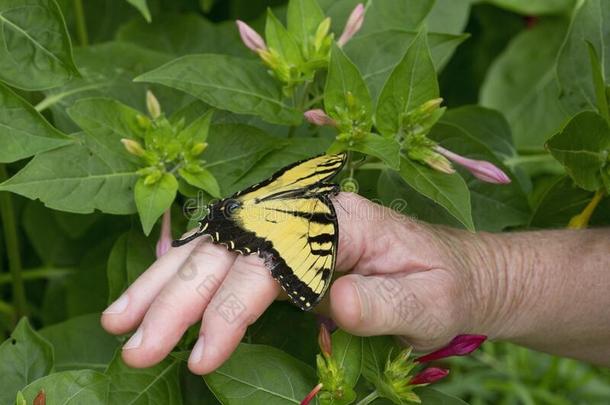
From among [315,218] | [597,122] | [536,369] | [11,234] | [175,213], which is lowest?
[536,369]

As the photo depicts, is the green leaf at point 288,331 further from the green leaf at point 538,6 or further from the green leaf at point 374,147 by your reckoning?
the green leaf at point 538,6

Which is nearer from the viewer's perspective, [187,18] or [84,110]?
[84,110]

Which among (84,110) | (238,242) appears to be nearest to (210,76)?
(84,110)

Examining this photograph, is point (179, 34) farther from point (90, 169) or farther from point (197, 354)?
point (197, 354)

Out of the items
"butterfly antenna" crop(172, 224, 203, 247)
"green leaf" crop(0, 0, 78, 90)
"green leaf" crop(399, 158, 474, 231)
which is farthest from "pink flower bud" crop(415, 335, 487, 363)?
"green leaf" crop(0, 0, 78, 90)

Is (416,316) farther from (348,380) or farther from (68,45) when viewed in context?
(68,45)

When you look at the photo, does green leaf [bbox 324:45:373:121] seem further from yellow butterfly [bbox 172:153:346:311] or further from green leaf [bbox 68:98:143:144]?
green leaf [bbox 68:98:143:144]

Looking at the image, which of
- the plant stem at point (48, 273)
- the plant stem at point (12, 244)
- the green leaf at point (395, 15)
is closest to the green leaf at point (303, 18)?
the green leaf at point (395, 15)
